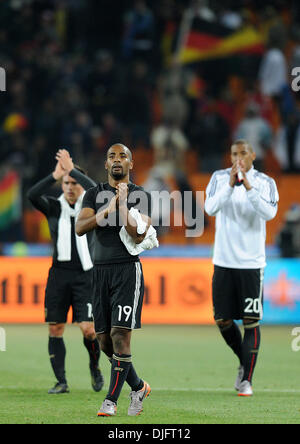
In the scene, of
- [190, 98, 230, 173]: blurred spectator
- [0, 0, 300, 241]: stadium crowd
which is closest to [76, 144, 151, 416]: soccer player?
[0, 0, 300, 241]: stadium crowd

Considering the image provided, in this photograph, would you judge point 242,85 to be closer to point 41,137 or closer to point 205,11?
point 205,11

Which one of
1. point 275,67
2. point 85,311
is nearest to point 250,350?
point 85,311

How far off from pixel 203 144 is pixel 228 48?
8.87ft

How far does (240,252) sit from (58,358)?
6.55 feet

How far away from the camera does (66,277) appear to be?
9367mm

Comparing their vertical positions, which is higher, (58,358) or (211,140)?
(211,140)

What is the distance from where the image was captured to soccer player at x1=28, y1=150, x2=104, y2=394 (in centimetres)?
927

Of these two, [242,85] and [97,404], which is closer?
[97,404]

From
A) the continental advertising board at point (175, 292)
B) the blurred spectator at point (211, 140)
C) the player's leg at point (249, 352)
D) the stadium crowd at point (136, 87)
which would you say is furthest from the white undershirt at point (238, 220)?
the blurred spectator at point (211, 140)

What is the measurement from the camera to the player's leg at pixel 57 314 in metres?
9.24

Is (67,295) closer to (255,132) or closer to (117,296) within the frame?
(117,296)

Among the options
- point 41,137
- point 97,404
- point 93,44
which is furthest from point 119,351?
point 93,44

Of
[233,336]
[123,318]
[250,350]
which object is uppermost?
[123,318]
